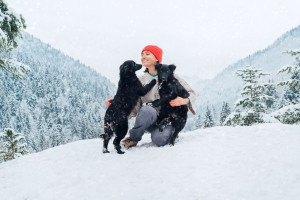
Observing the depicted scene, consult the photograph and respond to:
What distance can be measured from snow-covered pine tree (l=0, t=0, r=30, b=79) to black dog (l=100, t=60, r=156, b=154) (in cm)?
307

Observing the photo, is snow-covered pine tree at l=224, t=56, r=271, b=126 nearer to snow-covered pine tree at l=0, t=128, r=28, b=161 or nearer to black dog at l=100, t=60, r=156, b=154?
black dog at l=100, t=60, r=156, b=154

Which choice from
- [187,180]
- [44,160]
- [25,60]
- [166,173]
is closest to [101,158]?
[44,160]

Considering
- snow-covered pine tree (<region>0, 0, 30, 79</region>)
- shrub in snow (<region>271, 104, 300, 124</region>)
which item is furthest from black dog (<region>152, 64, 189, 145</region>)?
shrub in snow (<region>271, 104, 300, 124</region>)

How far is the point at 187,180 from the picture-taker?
2498 mm

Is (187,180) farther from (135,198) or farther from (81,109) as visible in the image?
(81,109)

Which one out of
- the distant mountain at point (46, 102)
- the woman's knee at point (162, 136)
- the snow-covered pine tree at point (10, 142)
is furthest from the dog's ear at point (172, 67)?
the distant mountain at point (46, 102)

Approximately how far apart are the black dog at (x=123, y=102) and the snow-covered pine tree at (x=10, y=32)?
3.07m

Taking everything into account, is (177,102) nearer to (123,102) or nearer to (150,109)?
(150,109)

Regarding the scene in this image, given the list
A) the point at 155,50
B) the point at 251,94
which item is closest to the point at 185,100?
the point at 155,50

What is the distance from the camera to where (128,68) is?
3820 millimetres

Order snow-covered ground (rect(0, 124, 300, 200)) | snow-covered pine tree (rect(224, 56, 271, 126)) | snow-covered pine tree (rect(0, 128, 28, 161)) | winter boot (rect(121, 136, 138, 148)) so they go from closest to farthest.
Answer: snow-covered ground (rect(0, 124, 300, 200)) < winter boot (rect(121, 136, 138, 148)) < snow-covered pine tree (rect(224, 56, 271, 126)) < snow-covered pine tree (rect(0, 128, 28, 161))

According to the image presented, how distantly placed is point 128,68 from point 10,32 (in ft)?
12.8

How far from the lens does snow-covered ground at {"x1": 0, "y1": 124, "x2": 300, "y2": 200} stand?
2.26 m

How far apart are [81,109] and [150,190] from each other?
12543cm
